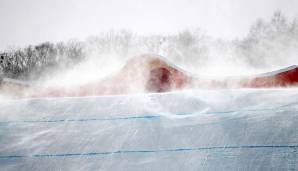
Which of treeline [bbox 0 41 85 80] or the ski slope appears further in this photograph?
treeline [bbox 0 41 85 80]

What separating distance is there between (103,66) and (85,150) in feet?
39.2

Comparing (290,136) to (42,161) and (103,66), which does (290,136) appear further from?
(103,66)

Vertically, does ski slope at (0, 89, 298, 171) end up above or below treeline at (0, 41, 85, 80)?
above

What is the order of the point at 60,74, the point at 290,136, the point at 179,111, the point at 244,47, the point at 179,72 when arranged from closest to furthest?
the point at 290,136, the point at 179,111, the point at 179,72, the point at 244,47, the point at 60,74

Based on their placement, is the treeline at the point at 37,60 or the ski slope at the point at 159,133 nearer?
the ski slope at the point at 159,133

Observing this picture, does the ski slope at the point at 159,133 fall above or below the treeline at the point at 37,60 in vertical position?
above

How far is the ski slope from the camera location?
3.98ft

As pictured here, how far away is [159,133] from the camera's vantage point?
1.37 meters

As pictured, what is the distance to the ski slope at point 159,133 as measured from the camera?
1.21 m

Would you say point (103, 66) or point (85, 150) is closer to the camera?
point (85, 150)

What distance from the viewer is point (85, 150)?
1357 mm

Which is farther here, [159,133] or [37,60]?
[37,60]

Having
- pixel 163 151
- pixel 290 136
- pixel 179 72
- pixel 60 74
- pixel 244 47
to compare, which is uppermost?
pixel 290 136

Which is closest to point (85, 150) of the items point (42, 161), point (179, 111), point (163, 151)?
point (42, 161)
